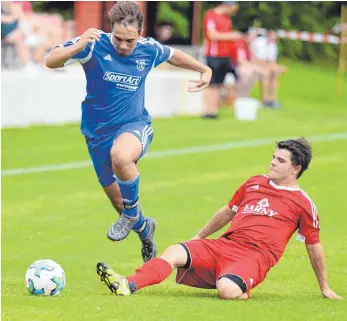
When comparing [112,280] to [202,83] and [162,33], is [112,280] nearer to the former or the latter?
[202,83]

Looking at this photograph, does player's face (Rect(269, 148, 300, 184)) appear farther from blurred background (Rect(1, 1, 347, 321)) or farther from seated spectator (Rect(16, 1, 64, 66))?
seated spectator (Rect(16, 1, 64, 66))

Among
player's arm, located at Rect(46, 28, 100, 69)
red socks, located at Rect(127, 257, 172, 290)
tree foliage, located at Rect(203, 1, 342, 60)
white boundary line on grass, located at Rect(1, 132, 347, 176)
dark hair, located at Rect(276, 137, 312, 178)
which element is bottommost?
tree foliage, located at Rect(203, 1, 342, 60)

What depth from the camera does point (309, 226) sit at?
25.8 feet

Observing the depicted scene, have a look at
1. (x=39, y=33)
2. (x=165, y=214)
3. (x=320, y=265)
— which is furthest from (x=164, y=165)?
(x=320, y=265)

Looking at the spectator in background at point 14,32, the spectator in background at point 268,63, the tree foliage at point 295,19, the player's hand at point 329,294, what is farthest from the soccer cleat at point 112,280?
the tree foliage at point 295,19

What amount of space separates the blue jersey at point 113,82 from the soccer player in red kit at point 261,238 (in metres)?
1.40

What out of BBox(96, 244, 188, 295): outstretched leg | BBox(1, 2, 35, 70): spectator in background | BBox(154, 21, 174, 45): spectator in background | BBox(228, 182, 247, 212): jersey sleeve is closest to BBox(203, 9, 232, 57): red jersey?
BBox(1, 2, 35, 70): spectator in background

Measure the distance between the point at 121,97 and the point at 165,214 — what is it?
135 inches

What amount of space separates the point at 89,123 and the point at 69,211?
3.29 metres

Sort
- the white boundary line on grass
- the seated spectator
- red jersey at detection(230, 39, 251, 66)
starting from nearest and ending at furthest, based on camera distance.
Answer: the white boundary line on grass → the seated spectator → red jersey at detection(230, 39, 251, 66)

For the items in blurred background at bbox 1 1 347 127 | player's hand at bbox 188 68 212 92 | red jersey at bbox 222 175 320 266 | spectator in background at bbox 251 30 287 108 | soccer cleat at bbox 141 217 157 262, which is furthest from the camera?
spectator in background at bbox 251 30 287 108

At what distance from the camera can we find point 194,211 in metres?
12.3

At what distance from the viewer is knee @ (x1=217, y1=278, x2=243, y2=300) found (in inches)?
297

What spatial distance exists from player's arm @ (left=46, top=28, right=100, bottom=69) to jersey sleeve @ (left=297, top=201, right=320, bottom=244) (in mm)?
2076
